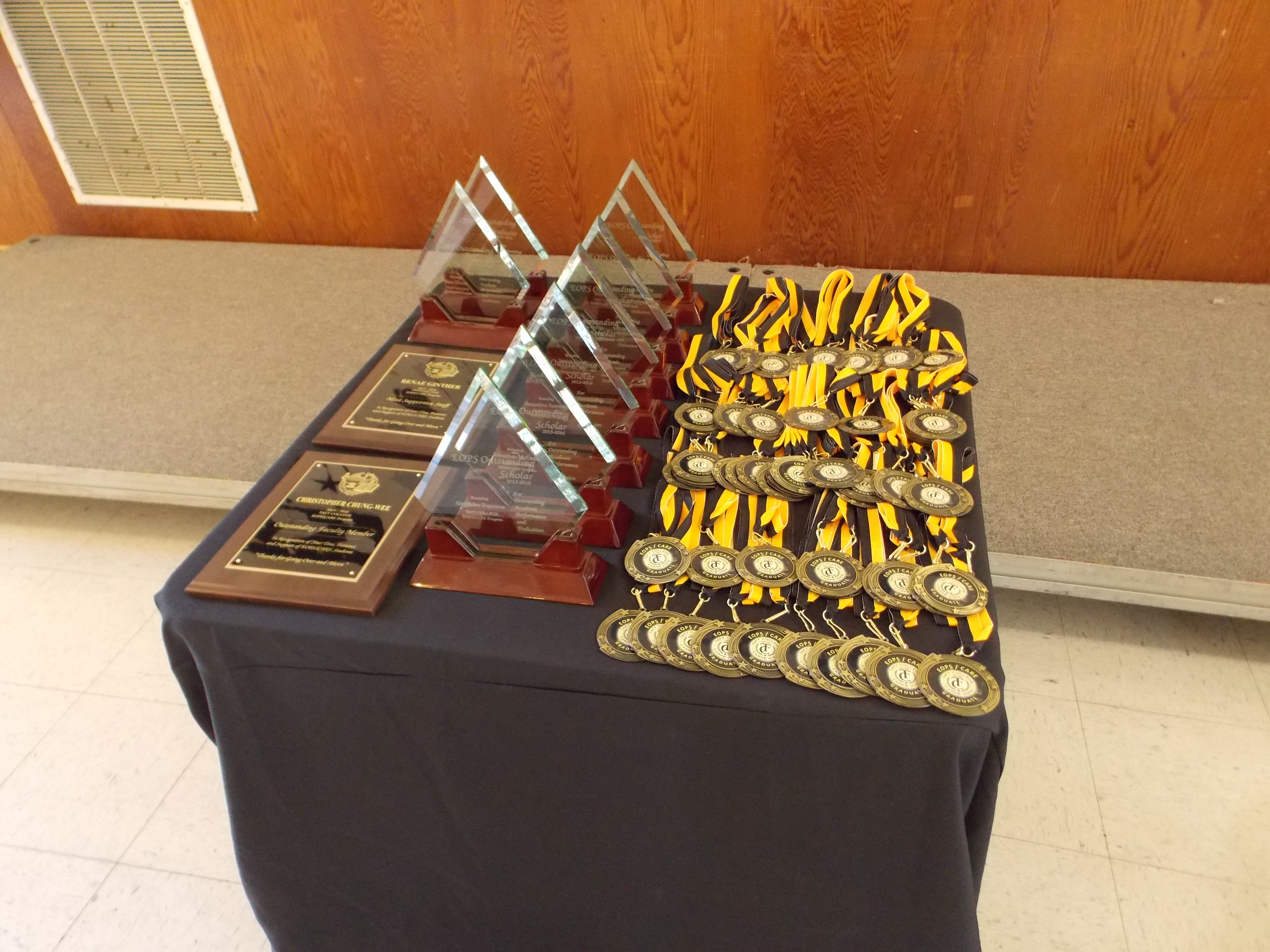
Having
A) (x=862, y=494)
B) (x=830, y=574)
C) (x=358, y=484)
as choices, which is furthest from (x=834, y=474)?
(x=358, y=484)

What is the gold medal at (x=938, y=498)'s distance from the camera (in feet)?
3.50

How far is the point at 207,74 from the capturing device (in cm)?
250

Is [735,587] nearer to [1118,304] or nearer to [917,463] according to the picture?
[917,463]

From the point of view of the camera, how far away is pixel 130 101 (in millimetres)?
2613

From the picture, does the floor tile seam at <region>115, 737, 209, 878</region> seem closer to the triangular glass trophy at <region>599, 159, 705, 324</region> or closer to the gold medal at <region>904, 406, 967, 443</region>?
the triangular glass trophy at <region>599, 159, 705, 324</region>

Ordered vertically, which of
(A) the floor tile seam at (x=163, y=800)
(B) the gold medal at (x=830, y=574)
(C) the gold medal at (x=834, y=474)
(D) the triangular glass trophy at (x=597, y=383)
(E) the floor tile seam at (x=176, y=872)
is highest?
(D) the triangular glass trophy at (x=597, y=383)

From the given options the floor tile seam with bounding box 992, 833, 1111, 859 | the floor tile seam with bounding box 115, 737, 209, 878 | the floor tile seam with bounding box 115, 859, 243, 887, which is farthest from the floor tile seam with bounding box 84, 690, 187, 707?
the floor tile seam with bounding box 992, 833, 1111, 859

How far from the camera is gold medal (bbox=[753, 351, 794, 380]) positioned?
1.34 meters

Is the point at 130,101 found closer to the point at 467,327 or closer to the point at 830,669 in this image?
the point at 467,327

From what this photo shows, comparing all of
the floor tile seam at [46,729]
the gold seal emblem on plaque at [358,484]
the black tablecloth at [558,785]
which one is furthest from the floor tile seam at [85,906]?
the gold seal emblem on plaque at [358,484]

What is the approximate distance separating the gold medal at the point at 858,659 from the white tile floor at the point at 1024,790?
73 cm

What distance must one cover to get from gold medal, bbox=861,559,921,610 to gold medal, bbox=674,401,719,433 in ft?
1.09

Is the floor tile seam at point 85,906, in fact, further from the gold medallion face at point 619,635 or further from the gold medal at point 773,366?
the gold medal at point 773,366

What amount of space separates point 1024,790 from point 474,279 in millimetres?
1328
